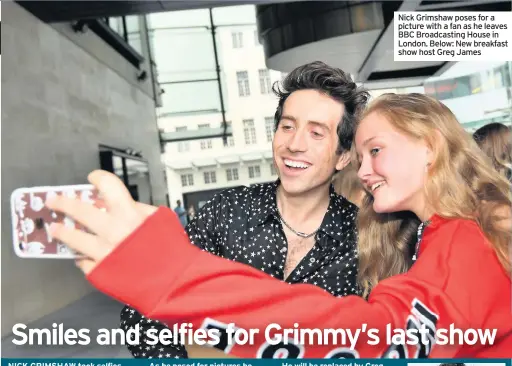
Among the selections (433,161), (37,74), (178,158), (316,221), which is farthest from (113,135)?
(178,158)

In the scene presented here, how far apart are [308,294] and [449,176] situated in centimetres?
24

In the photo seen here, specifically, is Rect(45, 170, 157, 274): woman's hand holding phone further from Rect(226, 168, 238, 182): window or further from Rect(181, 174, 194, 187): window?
Rect(181, 174, 194, 187): window

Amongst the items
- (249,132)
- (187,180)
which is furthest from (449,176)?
(187,180)

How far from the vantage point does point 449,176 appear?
1.71ft

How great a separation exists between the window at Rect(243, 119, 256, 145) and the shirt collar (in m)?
8.00

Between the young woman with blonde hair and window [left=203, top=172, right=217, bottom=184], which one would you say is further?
window [left=203, top=172, right=217, bottom=184]

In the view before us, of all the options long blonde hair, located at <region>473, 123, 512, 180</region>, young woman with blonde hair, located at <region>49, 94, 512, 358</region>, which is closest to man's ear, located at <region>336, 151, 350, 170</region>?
young woman with blonde hair, located at <region>49, 94, 512, 358</region>

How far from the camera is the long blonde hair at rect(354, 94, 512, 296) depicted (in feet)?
1.64

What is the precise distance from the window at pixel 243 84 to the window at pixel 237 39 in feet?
1.94

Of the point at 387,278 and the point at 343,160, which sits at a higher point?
the point at 343,160

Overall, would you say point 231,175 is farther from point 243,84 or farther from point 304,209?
point 304,209

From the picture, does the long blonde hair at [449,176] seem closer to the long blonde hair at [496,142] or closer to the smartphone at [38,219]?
the smartphone at [38,219]

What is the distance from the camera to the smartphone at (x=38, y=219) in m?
0.32

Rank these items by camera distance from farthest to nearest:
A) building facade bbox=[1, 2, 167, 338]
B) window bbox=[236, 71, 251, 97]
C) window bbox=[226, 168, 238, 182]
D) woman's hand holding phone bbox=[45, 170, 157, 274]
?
1. window bbox=[226, 168, 238, 182]
2. window bbox=[236, 71, 251, 97]
3. building facade bbox=[1, 2, 167, 338]
4. woman's hand holding phone bbox=[45, 170, 157, 274]
